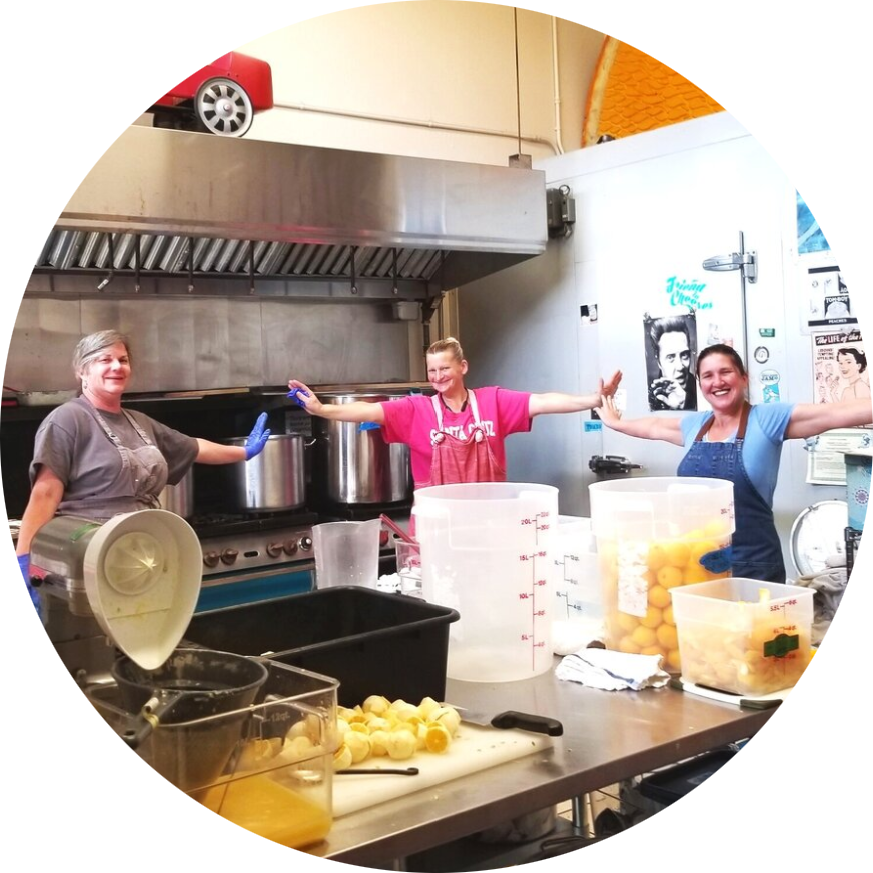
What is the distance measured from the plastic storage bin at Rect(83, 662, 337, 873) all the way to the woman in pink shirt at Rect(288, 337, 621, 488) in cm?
233

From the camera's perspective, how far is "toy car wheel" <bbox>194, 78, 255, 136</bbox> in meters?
3.52

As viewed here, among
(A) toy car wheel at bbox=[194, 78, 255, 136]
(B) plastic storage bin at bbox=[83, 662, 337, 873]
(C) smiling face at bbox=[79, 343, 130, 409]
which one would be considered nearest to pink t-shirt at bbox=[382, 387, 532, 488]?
(C) smiling face at bbox=[79, 343, 130, 409]

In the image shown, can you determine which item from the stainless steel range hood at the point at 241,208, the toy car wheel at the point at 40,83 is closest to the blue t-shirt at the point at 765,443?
the stainless steel range hood at the point at 241,208

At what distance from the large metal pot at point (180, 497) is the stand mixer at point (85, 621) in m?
2.23

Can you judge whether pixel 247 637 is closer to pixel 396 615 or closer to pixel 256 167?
pixel 396 615

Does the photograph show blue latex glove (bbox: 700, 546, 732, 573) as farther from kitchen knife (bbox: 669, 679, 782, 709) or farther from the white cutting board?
the white cutting board

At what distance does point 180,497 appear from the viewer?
355cm

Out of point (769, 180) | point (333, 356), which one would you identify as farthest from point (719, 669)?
point (333, 356)

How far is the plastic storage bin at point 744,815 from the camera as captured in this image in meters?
1.67

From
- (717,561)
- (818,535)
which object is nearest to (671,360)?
(818,535)

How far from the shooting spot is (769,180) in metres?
3.57

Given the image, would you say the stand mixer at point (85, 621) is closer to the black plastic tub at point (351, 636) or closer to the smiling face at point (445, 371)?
the black plastic tub at point (351, 636)

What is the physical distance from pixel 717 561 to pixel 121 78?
2.71 m

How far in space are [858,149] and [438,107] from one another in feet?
7.05
